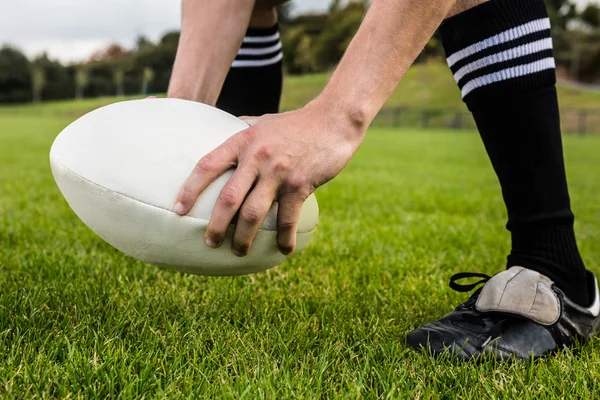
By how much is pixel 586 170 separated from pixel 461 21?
771 centimetres

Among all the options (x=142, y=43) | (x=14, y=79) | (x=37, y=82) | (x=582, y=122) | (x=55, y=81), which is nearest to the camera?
(x=582, y=122)

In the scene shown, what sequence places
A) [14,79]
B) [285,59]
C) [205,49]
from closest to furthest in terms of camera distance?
[205,49]
[285,59]
[14,79]

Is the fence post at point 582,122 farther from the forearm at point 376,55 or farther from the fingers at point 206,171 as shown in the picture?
the fingers at point 206,171

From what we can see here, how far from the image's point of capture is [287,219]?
1076 millimetres

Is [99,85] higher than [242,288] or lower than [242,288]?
lower

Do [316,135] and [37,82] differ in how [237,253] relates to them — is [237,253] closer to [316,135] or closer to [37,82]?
[316,135]

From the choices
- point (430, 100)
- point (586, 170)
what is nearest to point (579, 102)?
point (430, 100)

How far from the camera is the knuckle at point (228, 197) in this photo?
100 cm

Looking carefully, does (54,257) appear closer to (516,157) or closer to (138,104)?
(138,104)

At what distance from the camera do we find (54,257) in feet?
6.68

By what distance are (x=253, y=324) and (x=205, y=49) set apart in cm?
72

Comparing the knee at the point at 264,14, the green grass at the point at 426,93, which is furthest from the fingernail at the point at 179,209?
the green grass at the point at 426,93

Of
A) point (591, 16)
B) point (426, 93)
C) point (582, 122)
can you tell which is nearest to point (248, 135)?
point (582, 122)

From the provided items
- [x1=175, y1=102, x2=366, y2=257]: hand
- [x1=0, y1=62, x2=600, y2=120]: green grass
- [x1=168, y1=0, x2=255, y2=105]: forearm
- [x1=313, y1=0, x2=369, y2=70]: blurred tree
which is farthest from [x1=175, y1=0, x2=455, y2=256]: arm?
[x1=313, y1=0, x2=369, y2=70]: blurred tree
